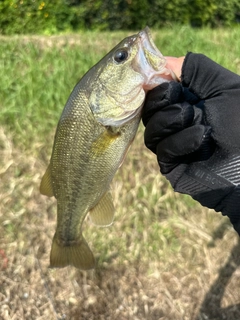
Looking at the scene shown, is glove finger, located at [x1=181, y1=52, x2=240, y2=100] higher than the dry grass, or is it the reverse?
glove finger, located at [x1=181, y1=52, x2=240, y2=100]

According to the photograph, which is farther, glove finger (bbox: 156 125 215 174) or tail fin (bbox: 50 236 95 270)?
tail fin (bbox: 50 236 95 270)

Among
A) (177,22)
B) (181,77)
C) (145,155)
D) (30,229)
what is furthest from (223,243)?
(177,22)

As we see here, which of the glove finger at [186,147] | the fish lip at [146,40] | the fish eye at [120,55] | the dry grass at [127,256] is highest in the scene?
the fish lip at [146,40]

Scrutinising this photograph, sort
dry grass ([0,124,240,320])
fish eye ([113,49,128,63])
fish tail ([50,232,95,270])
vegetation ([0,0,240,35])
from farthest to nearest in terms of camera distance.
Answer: vegetation ([0,0,240,35]) → dry grass ([0,124,240,320]) → fish tail ([50,232,95,270]) → fish eye ([113,49,128,63])

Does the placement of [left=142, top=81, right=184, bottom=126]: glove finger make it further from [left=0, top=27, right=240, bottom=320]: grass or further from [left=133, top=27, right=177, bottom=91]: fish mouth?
[left=0, top=27, right=240, bottom=320]: grass

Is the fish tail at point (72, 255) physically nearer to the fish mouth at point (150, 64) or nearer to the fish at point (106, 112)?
the fish at point (106, 112)

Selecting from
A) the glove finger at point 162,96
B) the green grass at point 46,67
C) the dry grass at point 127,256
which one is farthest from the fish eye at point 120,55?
the green grass at point 46,67

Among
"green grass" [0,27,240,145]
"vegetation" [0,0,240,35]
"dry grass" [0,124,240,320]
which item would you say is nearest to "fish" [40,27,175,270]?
"dry grass" [0,124,240,320]
